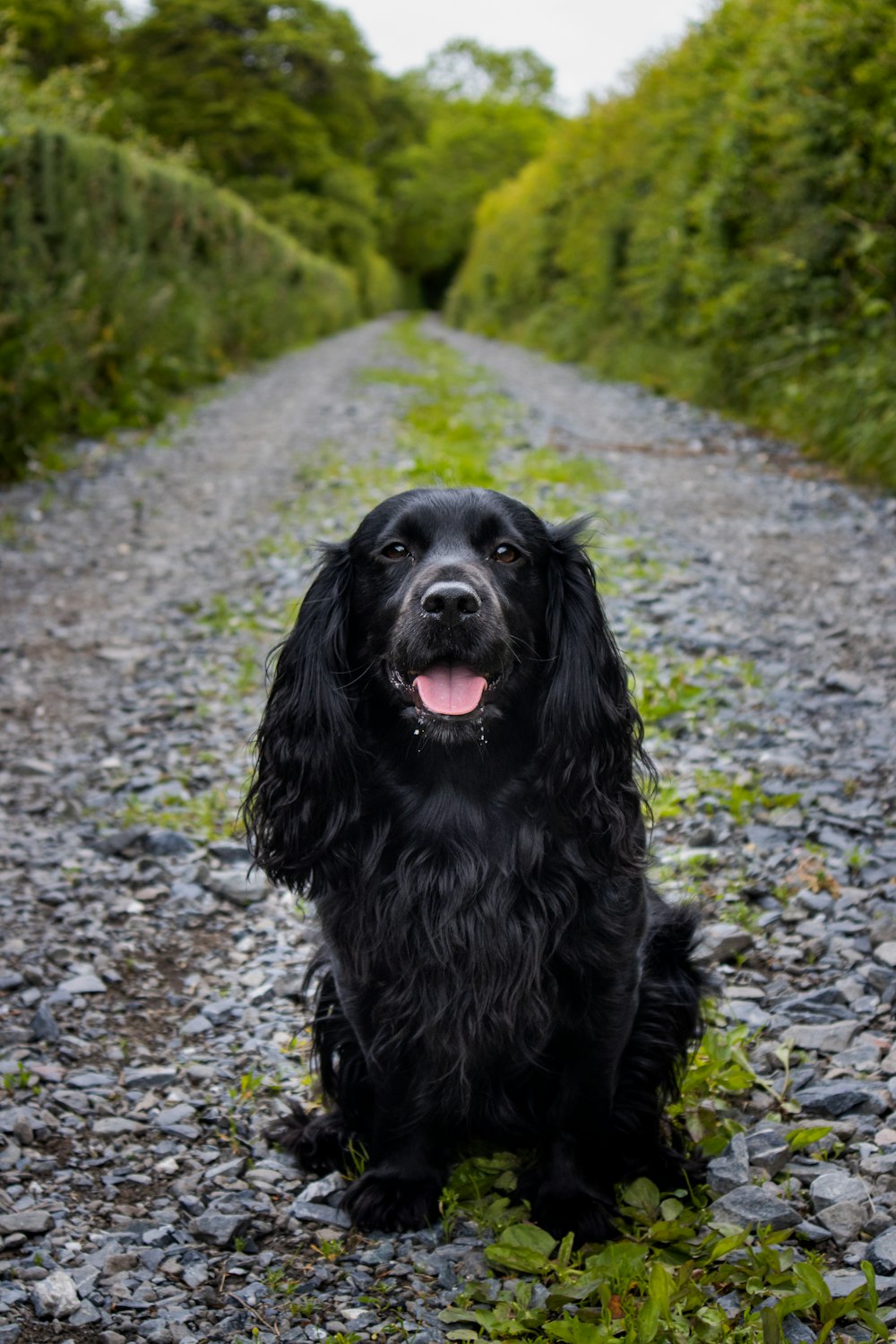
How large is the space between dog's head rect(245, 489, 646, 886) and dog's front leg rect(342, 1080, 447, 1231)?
1.65 feet

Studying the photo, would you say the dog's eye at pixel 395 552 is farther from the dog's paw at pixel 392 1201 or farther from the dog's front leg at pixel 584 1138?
the dog's paw at pixel 392 1201

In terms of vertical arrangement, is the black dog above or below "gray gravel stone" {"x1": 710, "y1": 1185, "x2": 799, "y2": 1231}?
above

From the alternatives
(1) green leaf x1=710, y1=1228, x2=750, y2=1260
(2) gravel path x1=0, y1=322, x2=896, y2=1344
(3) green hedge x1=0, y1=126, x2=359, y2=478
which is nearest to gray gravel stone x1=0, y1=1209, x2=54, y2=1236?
(2) gravel path x1=0, y1=322, x2=896, y2=1344

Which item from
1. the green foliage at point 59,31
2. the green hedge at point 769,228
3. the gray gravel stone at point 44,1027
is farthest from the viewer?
the green foliage at point 59,31

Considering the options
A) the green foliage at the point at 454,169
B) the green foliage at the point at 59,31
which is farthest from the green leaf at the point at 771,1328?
the green foliage at the point at 454,169

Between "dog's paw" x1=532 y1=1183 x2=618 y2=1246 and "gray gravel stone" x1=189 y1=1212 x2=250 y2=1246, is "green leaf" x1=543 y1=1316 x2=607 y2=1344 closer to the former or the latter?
"dog's paw" x1=532 y1=1183 x2=618 y2=1246

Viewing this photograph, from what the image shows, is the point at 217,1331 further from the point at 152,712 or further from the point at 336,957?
the point at 152,712

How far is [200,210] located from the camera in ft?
53.4

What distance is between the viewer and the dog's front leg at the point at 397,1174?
7.29ft

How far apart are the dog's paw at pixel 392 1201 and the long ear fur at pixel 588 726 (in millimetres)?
748

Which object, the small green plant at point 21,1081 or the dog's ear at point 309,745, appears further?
the small green plant at point 21,1081

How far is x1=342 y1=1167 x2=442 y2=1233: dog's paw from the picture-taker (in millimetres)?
2215

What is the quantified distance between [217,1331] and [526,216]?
2941 cm

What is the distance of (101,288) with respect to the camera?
1069 centimetres
